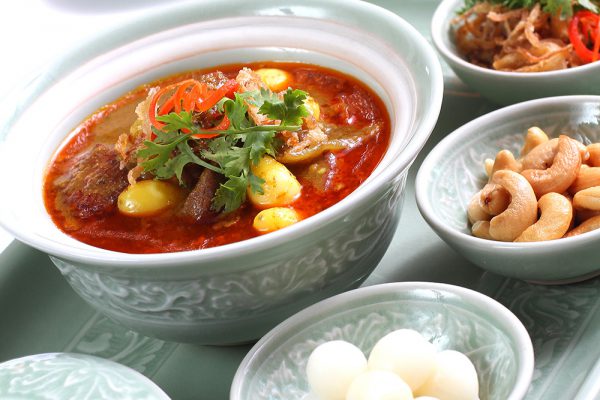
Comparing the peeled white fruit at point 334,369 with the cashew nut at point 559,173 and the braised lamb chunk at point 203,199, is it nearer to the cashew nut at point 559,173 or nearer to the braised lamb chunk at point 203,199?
the braised lamb chunk at point 203,199

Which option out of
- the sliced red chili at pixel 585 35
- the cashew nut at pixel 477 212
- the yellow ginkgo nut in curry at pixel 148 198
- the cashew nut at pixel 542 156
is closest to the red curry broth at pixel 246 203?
the yellow ginkgo nut in curry at pixel 148 198

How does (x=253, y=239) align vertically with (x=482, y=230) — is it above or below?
above

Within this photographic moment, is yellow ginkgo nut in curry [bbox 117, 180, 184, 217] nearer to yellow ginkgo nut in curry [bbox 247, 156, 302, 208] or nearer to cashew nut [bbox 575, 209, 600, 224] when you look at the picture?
yellow ginkgo nut in curry [bbox 247, 156, 302, 208]

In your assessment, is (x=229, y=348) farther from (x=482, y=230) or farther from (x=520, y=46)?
(x=520, y=46)

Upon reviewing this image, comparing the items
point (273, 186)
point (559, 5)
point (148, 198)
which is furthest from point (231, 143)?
point (559, 5)

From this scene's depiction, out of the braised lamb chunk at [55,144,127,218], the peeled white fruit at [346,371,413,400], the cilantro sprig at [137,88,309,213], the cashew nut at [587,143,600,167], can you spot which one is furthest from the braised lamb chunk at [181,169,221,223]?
the cashew nut at [587,143,600,167]

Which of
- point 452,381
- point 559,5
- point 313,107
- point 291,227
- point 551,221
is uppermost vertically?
point 291,227

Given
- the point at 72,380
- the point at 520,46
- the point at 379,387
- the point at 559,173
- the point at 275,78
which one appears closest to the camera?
the point at 379,387
